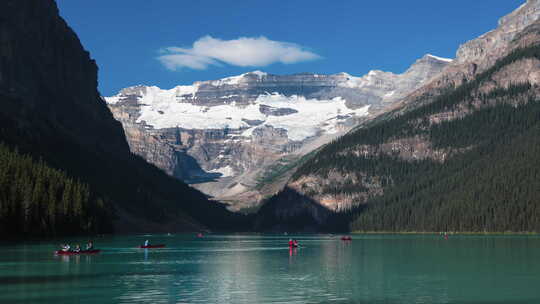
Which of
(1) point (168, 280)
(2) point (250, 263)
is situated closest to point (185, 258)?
(2) point (250, 263)

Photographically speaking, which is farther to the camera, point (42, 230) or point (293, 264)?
point (42, 230)

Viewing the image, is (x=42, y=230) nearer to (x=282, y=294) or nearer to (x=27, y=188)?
(x=27, y=188)

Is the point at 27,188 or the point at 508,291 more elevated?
the point at 27,188

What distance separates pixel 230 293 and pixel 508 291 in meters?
32.0

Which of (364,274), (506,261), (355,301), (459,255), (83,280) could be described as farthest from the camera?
(459,255)

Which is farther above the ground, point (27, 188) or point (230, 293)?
point (27, 188)

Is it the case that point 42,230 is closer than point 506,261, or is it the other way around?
point 506,261

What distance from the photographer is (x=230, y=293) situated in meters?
84.1

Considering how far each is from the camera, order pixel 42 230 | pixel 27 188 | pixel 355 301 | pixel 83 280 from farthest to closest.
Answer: pixel 42 230
pixel 27 188
pixel 83 280
pixel 355 301

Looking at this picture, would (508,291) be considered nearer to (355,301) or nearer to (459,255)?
(355,301)

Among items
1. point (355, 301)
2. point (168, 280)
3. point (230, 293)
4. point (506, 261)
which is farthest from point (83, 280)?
point (506, 261)

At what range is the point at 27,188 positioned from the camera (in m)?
182

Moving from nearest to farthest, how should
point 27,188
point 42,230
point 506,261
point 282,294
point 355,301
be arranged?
point 355,301 < point 282,294 < point 506,261 < point 27,188 < point 42,230

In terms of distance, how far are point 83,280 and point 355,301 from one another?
38.6 m
